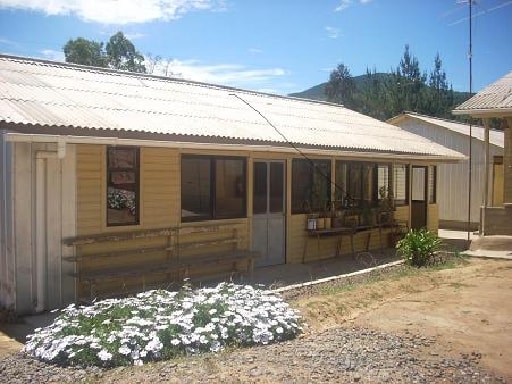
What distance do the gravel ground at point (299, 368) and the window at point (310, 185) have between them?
6684 mm

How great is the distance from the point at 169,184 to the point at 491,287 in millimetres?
5811

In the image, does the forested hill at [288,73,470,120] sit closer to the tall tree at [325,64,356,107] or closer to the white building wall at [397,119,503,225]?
the tall tree at [325,64,356,107]

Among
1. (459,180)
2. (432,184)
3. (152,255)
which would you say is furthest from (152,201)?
(459,180)

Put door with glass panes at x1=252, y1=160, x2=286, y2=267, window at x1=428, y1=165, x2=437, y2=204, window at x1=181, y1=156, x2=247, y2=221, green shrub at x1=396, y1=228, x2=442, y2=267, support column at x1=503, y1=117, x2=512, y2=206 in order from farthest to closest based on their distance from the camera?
window at x1=428, y1=165, x2=437, y2=204 < support column at x1=503, y1=117, x2=512, y2=206 < green shrub at x1=396, y1=228, x2=442, y2=267 < door with glass panes at x1=252, y1=160, x2=286, y2=267 < window at x1=181, y1=156, x2=247, y2=221

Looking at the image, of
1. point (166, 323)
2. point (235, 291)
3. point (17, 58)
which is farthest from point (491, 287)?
point (17, 58)

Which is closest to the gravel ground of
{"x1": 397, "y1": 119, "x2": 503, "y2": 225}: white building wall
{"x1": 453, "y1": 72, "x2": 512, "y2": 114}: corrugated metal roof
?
{"x1": 453, "y1": 72, "x2": 512, "y2": 114}: corrugated metal roof

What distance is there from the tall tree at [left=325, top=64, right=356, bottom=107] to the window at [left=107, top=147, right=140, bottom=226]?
152ft

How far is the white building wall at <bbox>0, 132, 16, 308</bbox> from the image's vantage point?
25.8 ft

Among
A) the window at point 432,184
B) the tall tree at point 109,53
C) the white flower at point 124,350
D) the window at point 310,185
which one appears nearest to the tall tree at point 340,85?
the tall tree at point 109,53

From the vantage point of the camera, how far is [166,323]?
238 inches

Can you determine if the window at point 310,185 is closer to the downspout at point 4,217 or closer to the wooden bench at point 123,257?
the wooden bench at point 123,257

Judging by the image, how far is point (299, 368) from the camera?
17.4 ft

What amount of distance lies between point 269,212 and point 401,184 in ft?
19.5

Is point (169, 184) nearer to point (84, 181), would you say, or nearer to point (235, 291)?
point (84, 181)
